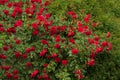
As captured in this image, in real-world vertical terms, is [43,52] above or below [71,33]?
below

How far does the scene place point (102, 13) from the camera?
7.19 m

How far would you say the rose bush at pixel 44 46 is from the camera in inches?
228

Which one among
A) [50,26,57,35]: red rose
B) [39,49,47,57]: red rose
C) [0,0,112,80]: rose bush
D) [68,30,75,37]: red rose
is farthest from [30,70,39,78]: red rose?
[68,30,75,37]: red rose

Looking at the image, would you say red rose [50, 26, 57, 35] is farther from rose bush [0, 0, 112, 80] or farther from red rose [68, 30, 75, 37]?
red rose [68, 30, 75, 37]

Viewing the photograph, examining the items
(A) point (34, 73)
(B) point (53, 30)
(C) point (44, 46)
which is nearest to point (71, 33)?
(B) point (53, 30)

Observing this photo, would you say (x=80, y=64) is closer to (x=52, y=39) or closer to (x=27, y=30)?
(x=52, y=39)

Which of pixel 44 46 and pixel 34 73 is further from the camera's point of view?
pixel 44 46

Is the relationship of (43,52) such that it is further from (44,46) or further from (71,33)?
(71,33)

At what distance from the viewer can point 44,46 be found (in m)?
5.95

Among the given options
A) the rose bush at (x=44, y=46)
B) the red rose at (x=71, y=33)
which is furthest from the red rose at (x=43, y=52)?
the red rose at (x=71, y=33)

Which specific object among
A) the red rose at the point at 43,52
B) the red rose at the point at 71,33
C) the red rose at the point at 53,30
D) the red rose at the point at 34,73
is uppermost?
the red rose at the point at 53,30

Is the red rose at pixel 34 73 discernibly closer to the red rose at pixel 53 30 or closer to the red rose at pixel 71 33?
the red rose at pixel 53 30

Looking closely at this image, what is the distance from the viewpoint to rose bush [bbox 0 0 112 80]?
580 cm

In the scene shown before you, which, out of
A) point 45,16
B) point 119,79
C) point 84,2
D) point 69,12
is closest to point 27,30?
point 45,16
